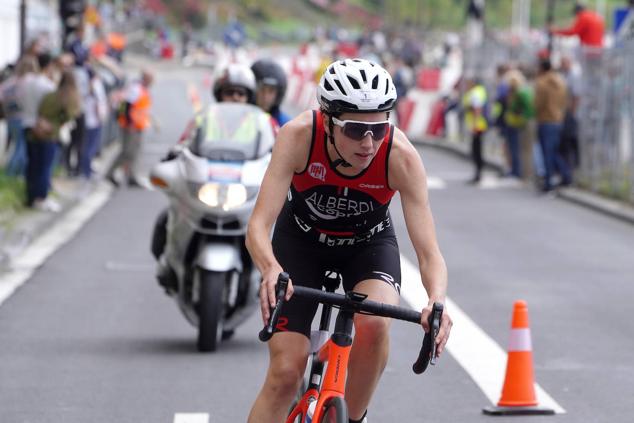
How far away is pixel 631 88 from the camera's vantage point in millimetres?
20969

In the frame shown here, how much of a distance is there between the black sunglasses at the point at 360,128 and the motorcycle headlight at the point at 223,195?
4.26 m

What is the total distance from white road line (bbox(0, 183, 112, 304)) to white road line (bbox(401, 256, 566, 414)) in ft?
10.7

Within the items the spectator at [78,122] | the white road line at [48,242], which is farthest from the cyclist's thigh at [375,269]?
the spectator at [78,122]

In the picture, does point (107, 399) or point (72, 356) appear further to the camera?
point (72, 356)

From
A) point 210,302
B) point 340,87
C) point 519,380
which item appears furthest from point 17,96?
point 340,87

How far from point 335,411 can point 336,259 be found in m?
0.93

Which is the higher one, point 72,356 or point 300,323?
point 300,323

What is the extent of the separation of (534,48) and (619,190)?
6718 millimetres

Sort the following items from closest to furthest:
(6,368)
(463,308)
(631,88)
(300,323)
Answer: (300,323) < (6,368) < (463,308) < (631,88)

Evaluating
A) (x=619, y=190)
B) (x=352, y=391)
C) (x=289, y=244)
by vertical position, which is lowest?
(x=619, y=190)

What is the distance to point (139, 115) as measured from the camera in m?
23.1

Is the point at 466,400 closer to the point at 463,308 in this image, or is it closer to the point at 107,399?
the point at 107,399

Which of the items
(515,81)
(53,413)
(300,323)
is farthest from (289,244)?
(515,81)

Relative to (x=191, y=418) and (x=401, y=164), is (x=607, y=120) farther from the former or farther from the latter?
(x=401, y=164)
